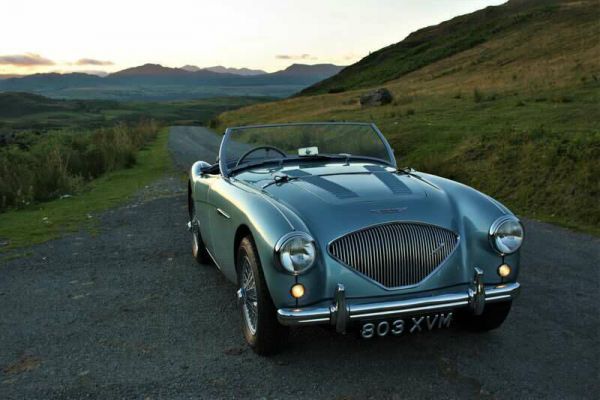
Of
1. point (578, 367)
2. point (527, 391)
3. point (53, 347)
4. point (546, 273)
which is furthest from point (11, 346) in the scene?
point (546, 273)

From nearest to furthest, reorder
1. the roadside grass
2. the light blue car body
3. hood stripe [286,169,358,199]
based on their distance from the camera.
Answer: the light blue car body < hood stripe [286,169,358,199] < the roadside grass

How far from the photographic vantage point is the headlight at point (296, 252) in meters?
3.26

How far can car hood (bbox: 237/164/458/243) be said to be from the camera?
135 inches

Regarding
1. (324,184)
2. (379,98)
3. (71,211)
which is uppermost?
(324,184)

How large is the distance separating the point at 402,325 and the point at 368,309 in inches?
10.9

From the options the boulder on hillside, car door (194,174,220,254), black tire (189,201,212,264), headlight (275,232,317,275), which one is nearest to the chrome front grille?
headlight (275,232,317,275)

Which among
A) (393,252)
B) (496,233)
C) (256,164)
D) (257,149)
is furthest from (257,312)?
(257,149)

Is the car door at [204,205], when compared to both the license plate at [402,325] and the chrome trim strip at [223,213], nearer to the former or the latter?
the chrome trim strip at [223,213]

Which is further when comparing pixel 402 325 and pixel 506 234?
pixel 506 234

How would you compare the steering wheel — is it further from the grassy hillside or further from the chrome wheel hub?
the grassy hillside

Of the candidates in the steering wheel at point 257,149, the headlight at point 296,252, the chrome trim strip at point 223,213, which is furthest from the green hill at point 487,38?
the headlight at point 296,252

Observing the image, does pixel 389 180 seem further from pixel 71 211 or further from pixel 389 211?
pixel 71 211

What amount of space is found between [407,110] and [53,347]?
19640mm

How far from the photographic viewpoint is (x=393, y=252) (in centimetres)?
339
